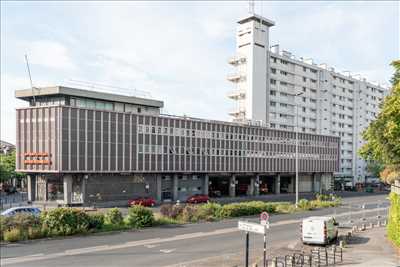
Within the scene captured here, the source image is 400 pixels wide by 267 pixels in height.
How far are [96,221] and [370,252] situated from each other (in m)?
17.0

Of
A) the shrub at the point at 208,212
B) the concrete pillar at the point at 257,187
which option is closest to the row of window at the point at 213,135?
the concrete pillar at the point at 257,187

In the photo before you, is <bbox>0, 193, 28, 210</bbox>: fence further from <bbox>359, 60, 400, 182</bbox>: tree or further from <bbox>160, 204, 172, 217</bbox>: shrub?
<bbox>359, 60, 400, 182</bbox>: tree

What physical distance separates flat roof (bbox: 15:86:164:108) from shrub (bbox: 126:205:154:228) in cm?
2910

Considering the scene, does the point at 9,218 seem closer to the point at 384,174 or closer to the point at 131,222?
the point at 131,222

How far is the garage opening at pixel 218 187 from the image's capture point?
73250mm

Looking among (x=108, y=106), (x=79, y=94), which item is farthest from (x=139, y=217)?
(x=108, y=106)

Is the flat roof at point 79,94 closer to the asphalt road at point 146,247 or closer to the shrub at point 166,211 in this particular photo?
the shrub at point 166,211

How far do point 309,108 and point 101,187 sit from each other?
2580 inches

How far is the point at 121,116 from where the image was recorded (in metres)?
57.0

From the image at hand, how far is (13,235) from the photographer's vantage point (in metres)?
24.3

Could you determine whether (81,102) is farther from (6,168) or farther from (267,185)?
(267,185)

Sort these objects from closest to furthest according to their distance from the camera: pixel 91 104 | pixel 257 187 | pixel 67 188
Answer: pixel 67 188 < pixel 91 104 < pixel 257 187

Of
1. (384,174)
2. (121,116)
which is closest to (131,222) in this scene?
(384,174)

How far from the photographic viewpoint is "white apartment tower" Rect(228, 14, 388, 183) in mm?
89312
